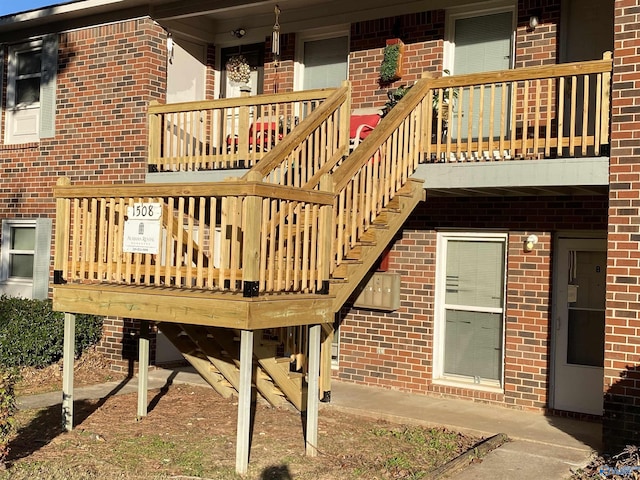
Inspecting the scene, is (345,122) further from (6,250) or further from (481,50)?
(6,250)

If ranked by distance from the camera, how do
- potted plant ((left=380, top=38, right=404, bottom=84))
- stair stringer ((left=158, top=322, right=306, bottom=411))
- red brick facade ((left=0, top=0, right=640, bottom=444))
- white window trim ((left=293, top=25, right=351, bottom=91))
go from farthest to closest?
1. white window trim ((left=293, top=25, right=351, bottom=91))
2. potted plant ((left=380, top=38, right=404, bottom=84))
3. stair stringer ((left=158, top=322, right=306, bottom=411))
4. red brick facade ((left=0, top=0, right=640, bottom=444))

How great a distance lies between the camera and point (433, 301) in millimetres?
10172

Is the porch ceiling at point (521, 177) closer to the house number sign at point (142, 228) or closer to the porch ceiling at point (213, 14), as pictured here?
the porch ceiling at point (213, 14)

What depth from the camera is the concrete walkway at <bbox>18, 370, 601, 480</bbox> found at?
683 cm

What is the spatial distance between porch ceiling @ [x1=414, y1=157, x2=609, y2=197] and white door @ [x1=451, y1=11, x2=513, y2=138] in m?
1.29

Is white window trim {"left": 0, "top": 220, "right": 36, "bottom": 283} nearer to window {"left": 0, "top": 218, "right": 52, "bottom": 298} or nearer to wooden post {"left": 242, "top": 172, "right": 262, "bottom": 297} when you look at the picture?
window {"left": 0, "top": 218, "right": 52, "bottom": 298}

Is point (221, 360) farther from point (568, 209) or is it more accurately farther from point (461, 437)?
point (568, 209)

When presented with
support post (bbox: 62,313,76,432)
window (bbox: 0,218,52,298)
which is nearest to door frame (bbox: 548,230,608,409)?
support post (bbox: 62,313,76,432)

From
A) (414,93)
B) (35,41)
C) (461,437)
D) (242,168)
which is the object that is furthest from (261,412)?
(35,41)

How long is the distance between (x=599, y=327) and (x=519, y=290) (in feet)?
3.34

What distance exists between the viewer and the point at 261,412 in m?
9.12

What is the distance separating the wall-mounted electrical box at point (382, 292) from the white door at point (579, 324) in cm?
209

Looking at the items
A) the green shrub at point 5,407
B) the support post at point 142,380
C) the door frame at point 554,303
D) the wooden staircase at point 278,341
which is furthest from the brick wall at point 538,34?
the green shrub at point 5,407

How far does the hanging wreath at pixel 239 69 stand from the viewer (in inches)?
497
